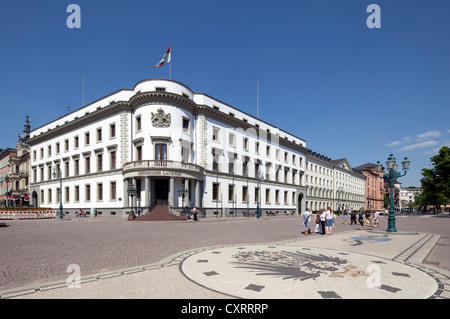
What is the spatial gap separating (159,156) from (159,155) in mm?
131

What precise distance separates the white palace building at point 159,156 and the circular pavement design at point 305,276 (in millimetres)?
24000

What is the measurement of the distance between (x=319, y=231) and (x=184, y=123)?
2404 cm

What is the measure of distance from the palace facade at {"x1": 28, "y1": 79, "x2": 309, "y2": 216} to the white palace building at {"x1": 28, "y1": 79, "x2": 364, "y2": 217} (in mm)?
129

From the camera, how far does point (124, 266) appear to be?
728 centimetres

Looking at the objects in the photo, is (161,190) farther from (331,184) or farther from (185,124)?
(331,184)

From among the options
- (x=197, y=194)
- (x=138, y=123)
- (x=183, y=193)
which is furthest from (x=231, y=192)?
(x=138, y=123)

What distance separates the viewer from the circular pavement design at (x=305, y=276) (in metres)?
5.01

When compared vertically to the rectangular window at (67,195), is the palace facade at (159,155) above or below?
above

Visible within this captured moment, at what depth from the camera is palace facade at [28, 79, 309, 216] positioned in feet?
110

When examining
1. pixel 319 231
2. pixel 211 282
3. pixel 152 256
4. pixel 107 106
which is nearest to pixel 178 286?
pixel 211 282

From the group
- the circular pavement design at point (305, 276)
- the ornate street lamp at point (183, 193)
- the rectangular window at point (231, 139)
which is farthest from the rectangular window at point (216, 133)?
the circular pavement design at point (305, 276)

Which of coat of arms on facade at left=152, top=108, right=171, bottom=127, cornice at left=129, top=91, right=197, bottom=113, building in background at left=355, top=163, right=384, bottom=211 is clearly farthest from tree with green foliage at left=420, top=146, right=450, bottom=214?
coat of arms on facade at left=152, top=108, right=171, bottom=127

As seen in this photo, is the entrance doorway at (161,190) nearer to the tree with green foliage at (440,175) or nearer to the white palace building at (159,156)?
the white palace building at (159,156)

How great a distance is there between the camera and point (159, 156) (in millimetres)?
33250
